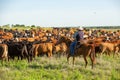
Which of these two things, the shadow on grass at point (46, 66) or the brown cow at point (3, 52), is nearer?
the shadow on grass at point (46, 66)

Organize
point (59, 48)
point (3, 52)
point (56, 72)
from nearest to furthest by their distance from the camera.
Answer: point (56, 72) < point (3, 52) < point (59, 48)

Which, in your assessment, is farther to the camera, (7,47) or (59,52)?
(59,52)

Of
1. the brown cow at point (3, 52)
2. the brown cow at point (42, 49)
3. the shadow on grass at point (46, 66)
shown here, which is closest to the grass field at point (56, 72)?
the shadow on grass at point (46, 66)

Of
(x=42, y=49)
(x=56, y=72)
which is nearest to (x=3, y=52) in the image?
(x=42, y=49)

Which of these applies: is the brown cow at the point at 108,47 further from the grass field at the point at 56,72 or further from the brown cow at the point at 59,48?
the grass field at the point at 56,72

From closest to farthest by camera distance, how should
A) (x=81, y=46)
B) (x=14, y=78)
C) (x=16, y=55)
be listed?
1. (x=14, y=78)
2. (x=81, y=46)
3. (x=16, y=55)

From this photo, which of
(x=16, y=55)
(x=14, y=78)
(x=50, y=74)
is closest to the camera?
(x=14, y=78)

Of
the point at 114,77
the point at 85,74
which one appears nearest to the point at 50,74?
the point at 85,74

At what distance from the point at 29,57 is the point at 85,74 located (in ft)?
14.0

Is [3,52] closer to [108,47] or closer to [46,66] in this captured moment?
[46,66]

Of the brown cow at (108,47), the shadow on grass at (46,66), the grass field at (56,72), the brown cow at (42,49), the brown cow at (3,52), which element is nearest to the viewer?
the grass field at (56,72)

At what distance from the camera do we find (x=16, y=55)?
15.3 m

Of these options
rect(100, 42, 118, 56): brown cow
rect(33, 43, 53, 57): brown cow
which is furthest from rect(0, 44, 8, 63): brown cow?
rect(100, 42, 118, 56): brown cow

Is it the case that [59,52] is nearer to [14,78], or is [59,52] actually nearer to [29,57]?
[29,57]
